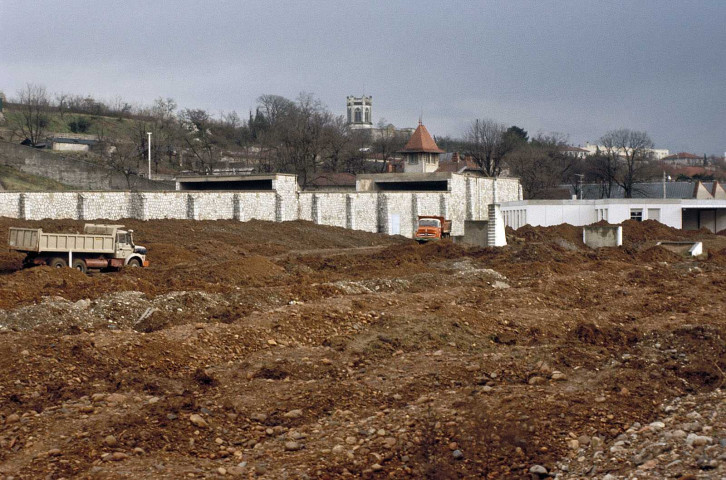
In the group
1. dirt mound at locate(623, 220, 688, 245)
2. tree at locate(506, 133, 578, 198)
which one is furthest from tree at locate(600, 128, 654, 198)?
dirt mound at locate(623, 220, 688, 245)

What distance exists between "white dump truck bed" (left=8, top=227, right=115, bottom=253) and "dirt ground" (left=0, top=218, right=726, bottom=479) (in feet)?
7.97

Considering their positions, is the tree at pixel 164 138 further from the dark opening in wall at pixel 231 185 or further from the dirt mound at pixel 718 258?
the dirt mound at pixel 718 258

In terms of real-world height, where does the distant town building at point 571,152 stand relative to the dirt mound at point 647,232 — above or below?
above

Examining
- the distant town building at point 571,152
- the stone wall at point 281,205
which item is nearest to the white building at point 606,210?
the stone wall at point 281,205

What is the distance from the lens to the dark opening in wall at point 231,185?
59303mm

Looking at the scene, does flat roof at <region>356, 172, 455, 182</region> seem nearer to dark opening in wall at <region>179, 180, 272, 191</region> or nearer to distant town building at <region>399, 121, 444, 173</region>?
dark opening in wall at <region>179, 180, 272, 191</region>

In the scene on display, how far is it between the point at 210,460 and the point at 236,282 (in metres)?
16.8

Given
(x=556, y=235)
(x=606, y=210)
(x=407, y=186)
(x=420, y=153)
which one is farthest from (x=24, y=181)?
(x=606, y=210)

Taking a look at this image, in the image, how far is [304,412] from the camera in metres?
11.8

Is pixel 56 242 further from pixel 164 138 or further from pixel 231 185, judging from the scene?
pixel 164 138

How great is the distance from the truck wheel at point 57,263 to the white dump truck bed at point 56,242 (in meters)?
0.32

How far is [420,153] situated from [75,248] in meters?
53.8

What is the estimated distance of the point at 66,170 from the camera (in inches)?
2643

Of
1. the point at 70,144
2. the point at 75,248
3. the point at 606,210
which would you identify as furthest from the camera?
the point at 70,144
